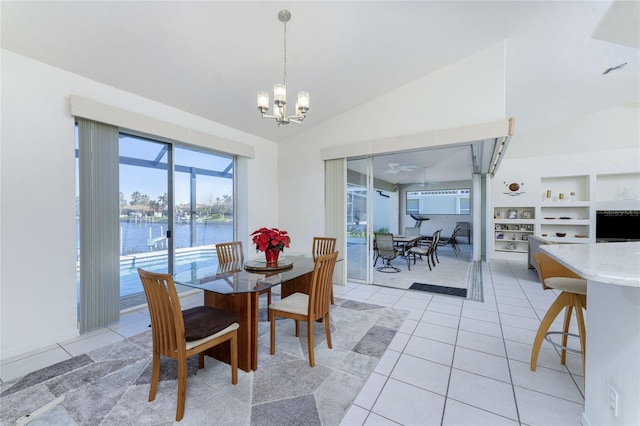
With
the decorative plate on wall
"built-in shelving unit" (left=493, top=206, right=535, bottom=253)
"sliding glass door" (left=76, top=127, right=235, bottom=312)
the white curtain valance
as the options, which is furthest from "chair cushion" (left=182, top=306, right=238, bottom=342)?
the decorative plate on wall

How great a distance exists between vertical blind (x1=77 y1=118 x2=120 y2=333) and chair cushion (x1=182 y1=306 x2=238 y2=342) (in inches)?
60.6

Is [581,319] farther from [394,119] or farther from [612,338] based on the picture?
[394,119]

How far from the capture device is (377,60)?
325 centimetres

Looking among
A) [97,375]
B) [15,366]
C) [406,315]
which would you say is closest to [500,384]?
[406,315]

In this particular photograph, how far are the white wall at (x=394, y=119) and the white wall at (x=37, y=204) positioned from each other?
293 centimetres

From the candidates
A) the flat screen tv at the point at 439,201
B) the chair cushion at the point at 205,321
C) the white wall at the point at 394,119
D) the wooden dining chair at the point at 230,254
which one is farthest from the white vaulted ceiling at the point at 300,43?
the flat screen tv at the point at 439,201

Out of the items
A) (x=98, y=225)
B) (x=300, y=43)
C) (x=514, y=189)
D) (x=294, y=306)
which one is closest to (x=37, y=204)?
(x=98, y=225)

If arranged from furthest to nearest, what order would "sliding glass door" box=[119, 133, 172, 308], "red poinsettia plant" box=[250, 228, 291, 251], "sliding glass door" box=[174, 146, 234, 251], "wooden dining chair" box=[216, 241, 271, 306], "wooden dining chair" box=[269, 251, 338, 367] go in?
1. "sliding glass door" box=[174, 146, 234, 251]
2. "sliding glass door" box=[119, 133, 172, 308]
3. "wooden dining chair" box=[216, 241, 271, 306]
4. "red poinsettia plant" box=[250, 228, 291, 251]
5. "wooden dining chair" box=[269, 251, 338, 367]

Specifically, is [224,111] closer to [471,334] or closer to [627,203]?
[471,334]

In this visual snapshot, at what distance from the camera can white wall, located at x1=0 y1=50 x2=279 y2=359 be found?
226 centimetres

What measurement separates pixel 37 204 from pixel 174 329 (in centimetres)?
204

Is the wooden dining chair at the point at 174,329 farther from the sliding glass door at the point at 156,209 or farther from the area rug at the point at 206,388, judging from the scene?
the sliding glass door at the point at 156,209

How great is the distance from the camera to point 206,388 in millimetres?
1855

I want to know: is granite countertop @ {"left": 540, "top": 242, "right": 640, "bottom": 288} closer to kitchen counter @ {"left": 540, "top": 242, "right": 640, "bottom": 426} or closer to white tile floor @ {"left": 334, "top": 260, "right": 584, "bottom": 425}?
kitchen counter @ {"left": 540, "top": 242, "right": 640, "bottom": 426}
